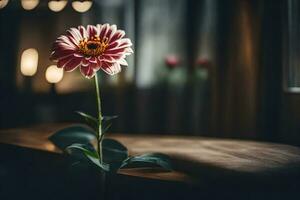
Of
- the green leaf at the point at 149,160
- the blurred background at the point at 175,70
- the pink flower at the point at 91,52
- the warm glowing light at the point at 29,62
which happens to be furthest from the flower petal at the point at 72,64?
the warm glowing light at the point at 29,62

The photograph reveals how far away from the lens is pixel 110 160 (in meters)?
1.38

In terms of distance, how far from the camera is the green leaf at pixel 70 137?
1.47 m

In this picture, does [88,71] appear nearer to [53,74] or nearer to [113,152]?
[113,152]

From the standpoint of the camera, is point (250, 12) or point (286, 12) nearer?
point (286, 12)

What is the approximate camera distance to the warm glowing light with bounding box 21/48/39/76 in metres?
3.38

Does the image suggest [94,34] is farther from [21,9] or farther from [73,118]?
[21,9]

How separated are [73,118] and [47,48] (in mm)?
674

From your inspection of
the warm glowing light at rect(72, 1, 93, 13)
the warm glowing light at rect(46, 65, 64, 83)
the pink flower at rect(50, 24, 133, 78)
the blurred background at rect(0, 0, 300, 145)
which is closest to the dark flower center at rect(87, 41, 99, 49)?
the pink flower at rect(50, 24, 133, 78)

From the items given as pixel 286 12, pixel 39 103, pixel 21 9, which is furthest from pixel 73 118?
pixel 286 12

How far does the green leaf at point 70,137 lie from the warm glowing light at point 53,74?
1.76 m

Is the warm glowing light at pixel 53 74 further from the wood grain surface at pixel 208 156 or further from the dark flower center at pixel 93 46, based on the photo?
the dark flower center at pixel 93 46

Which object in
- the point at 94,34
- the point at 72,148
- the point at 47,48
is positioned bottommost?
the point at 72,148

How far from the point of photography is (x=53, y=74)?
10.6 feet

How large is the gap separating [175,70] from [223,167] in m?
1.60
